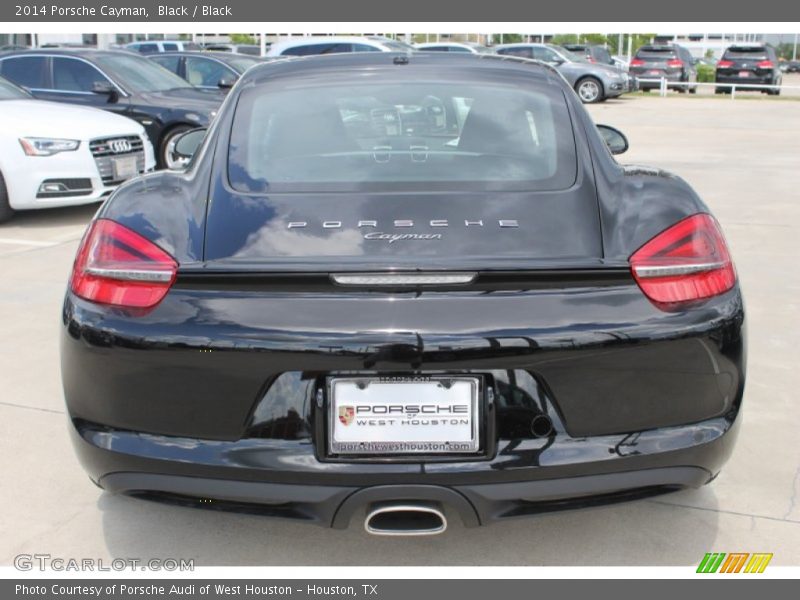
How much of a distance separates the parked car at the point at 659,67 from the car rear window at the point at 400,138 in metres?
27.7

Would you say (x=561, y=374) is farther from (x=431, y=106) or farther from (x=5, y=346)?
(x=5, y=346)

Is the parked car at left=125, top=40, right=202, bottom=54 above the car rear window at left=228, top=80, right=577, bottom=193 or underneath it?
underneath

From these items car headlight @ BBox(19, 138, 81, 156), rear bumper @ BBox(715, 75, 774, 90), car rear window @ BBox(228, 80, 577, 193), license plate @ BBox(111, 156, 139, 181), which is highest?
car rear window @ BBox(228, 80, 577, 193)

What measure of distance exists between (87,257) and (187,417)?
0.61 metres

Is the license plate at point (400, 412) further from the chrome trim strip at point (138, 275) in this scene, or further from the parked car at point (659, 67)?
the parked car at point (659, 67)

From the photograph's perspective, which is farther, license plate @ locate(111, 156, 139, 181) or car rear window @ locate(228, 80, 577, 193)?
license plate @ locate(111, 156, 139, 181)

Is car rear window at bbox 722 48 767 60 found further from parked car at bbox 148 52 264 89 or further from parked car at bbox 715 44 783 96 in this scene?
parked car at bbox 148 52 264 89

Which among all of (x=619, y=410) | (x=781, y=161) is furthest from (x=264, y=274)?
(x=781, y=161)

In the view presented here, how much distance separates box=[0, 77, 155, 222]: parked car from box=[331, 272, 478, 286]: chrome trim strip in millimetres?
6362

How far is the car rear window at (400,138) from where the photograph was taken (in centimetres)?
288

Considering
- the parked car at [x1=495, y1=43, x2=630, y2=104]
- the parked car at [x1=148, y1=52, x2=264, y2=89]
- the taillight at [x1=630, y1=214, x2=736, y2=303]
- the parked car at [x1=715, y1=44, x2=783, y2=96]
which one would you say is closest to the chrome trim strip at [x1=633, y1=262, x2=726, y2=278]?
the taillight at [x1=630, y1=214, x2=736, y2=303]

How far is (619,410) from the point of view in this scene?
2451 millimetres

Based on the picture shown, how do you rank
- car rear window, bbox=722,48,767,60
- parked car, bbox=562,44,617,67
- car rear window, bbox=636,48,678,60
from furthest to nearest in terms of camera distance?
parked car, bbox=562,44,617,67
car rear window, bbox=636,48,678,60
car rear window, bbox=722,48,767,60

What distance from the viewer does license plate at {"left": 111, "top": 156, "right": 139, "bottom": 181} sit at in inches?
335
